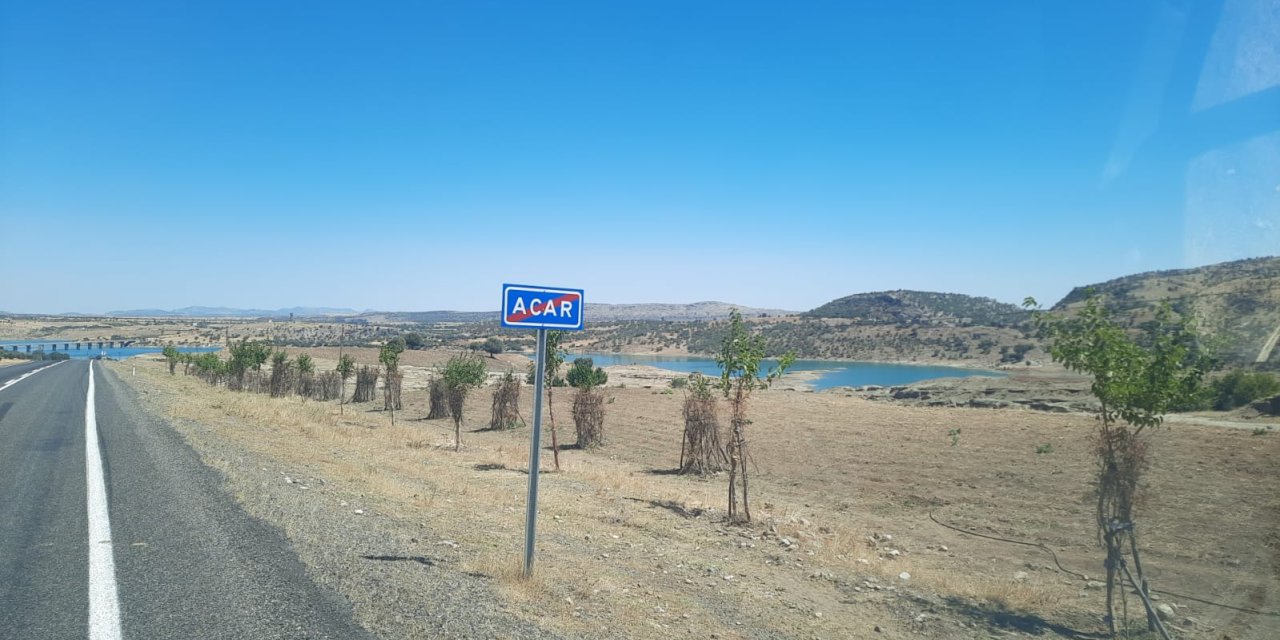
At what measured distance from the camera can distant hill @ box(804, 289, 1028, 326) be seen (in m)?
114

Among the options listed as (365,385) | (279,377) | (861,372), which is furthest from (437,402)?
(861,372)

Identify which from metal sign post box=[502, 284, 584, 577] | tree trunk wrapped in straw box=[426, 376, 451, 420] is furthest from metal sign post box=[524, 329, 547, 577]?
tree trunk wrapped in straw box=[426, 376, 451, 420]

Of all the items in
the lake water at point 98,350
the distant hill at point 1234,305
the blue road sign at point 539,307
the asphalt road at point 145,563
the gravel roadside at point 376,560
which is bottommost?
the lake water at point 98,350

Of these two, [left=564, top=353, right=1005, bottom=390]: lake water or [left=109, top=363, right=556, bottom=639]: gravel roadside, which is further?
[left=564, top=353, right=1005, bottom=390]: lake water

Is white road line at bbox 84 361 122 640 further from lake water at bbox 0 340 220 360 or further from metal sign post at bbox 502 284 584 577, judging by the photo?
lake water at bbox 0 340 220 360

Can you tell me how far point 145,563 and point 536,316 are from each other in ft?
12.6

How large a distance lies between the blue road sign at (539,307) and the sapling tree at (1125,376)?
5.74 metres

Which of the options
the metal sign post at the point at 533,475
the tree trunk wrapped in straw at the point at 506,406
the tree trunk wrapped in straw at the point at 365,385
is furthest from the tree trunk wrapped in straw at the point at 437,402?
the metal sign post at the point at 533,475

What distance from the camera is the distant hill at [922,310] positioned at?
114 metres

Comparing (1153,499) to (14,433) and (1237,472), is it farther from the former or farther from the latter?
(14,433)

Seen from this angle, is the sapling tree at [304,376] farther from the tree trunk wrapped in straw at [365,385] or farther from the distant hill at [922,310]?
the distant hill at [922,310]

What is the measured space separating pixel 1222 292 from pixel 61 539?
18256 mm

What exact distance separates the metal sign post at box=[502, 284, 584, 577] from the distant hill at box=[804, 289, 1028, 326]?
→ 103m

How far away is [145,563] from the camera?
5.80 m
